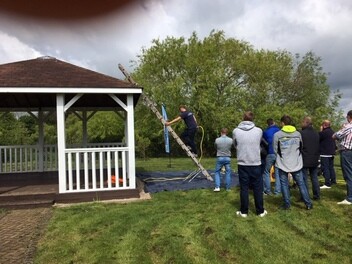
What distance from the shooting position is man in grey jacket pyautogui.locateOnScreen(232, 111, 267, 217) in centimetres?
660

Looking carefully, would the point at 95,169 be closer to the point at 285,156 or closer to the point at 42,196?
the point at 42,196

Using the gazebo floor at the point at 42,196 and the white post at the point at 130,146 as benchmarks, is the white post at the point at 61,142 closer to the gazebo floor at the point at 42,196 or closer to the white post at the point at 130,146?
the gazebo floor at the point at 42,196

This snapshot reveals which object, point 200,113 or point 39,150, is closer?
point 39,150

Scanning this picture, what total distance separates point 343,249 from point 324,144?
5077 millimetres

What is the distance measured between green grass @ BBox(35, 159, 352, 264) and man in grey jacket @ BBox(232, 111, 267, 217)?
295mm

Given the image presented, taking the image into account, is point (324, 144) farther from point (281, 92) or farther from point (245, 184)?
point (281, 92)

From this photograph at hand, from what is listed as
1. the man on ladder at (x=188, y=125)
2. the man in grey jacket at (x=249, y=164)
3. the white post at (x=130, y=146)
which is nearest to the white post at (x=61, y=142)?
the white post at (x=130, y=146)

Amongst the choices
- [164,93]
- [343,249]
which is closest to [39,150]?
[343,249]

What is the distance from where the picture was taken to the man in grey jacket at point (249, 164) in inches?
260

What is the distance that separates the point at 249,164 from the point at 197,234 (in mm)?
1710

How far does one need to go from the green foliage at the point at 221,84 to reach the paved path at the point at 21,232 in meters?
21.8

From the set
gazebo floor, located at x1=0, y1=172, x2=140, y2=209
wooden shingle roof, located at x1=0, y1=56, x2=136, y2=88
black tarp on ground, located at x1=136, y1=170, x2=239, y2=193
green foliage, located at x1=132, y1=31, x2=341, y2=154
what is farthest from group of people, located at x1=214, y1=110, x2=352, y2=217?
green foliage, located at x1=132, y1=31, x2=341, y2=154

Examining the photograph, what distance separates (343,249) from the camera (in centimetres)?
495

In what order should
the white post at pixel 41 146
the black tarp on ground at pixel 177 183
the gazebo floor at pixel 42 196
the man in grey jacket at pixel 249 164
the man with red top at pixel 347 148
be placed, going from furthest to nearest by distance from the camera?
the white post at pixel 41 146, the black tarp on ground at pixel 177 183, the gazebo floor at pixel 42 196, the man with red top at pixel 347 148, the man in grey jacket at pixel 249 164
